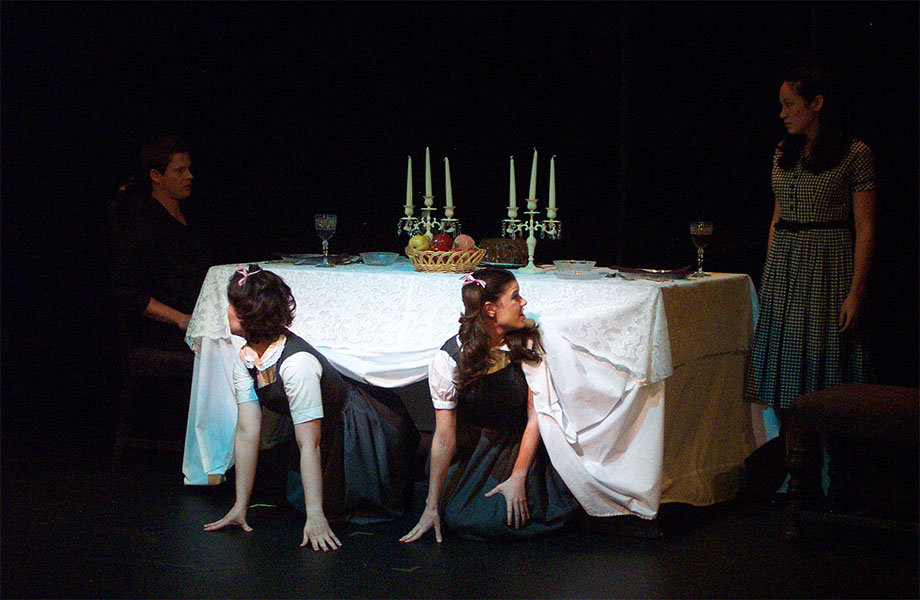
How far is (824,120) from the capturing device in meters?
3.46

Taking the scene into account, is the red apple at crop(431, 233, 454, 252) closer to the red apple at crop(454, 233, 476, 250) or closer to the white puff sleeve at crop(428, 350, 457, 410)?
the red apple at crop(454, 233, 476, 250)

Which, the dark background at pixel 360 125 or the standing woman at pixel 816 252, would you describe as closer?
the standing woman at pixel 816 252

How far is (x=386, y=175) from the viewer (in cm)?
488

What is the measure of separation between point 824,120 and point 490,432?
5.15ft

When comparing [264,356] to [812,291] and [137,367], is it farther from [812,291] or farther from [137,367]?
[812,291]

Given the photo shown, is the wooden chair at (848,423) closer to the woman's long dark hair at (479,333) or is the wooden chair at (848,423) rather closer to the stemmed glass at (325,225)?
the woman's long dark hair at (479,333)

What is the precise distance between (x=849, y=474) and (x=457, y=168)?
7.18 feet

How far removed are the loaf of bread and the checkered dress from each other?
92cm

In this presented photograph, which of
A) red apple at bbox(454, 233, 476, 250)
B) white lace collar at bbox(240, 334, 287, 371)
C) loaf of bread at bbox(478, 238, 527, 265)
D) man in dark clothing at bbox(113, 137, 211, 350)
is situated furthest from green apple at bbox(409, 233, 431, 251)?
man in dark clothing at bbox(113, 137, 211, 350)

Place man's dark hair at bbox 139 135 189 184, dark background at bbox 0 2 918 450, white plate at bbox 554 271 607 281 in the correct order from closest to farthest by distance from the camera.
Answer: white plate at bbox 554 271 607 281 < man's dark hair at bbox 139 135 189 184 < dark background at bbox 0 2 918 450

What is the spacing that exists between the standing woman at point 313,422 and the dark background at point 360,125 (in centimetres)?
143

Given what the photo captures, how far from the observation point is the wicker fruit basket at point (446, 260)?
139 inches

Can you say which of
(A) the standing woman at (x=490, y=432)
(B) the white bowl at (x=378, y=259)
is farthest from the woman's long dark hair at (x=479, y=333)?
(B) the white bowl at (x=378, y=259)

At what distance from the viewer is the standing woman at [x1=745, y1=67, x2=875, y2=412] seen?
3.41 m
